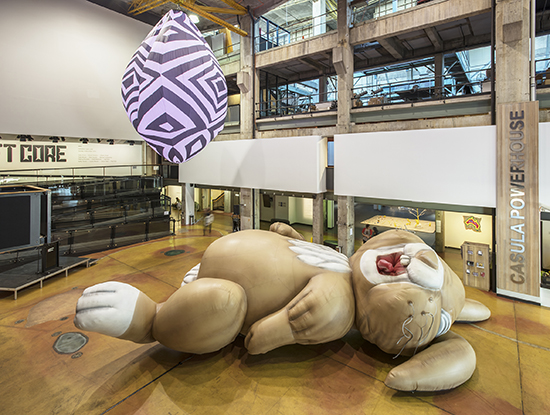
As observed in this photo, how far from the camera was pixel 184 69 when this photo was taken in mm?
5258

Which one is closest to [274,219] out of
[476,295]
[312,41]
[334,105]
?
[334,105]

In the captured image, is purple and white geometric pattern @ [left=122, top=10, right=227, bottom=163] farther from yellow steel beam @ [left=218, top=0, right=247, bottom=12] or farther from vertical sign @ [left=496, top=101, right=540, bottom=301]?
yellow steel beam @ [left=218, top=0, right=247, bottom=12]

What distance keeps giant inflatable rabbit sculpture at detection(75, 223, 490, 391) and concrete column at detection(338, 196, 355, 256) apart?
6.02 metres

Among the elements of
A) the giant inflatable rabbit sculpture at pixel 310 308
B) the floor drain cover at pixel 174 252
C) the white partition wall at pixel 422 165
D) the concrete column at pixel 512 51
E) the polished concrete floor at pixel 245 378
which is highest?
the concrete column at pixel 512 51

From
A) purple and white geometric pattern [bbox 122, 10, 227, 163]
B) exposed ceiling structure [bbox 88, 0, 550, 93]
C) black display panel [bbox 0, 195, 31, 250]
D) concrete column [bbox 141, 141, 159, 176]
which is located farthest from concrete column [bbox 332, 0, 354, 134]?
concrete column [bbox 141, 141, 159, 176]

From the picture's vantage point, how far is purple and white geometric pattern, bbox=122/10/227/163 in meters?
5.19

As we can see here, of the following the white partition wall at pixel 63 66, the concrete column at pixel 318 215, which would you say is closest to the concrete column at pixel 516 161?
the concrete column at pixel 318 215

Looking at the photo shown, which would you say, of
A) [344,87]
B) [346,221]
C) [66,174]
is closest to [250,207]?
[346,221]

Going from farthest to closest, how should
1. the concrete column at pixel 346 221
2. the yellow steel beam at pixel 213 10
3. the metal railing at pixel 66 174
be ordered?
the yellow steel beam at pixel 213 10 < the metal railing at pixel 66 174 < the concrete column at pixel 346 221

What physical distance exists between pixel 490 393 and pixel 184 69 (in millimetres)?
6911

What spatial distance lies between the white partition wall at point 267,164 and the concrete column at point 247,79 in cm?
144

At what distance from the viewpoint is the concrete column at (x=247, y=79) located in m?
12.3

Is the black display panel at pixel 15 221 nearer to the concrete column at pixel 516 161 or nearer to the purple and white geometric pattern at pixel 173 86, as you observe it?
the purple and white geometric pattern at pixel 173 86

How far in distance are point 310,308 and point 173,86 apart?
15.2ft
